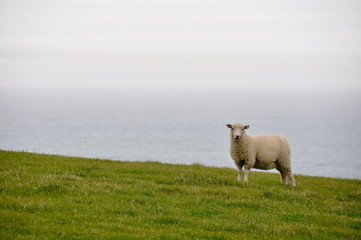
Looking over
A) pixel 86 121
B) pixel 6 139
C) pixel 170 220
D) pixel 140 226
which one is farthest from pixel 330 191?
pixel 86 121

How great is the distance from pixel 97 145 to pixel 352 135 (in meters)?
90.6

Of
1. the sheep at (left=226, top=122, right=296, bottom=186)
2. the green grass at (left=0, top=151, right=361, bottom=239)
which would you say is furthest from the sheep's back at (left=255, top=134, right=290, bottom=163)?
the green grass at (left=0, top=151, right=361, bottom=239)

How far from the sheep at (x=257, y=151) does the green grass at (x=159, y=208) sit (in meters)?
1.39

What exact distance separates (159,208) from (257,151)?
294 inches

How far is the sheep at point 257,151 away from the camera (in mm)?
16891

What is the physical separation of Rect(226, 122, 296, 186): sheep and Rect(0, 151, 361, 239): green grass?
139 centimetres

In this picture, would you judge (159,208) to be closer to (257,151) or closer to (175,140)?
(257,151)

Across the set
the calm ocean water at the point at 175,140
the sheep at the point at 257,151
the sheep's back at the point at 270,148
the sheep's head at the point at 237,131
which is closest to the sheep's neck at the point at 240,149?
the sheep at the point at 257,151

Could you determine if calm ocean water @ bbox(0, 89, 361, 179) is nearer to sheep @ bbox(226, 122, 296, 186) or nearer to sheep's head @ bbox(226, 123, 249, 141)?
sheep @ bbox(226, 122, 296, 186)

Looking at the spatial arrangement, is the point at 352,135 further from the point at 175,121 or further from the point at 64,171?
the point at 64,171

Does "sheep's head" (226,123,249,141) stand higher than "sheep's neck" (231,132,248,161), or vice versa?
"sheep's head" (226,123,249,141)

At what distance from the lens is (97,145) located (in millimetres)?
104750

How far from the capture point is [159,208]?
11.0 meters

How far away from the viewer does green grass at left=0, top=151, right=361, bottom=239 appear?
9031 mm
